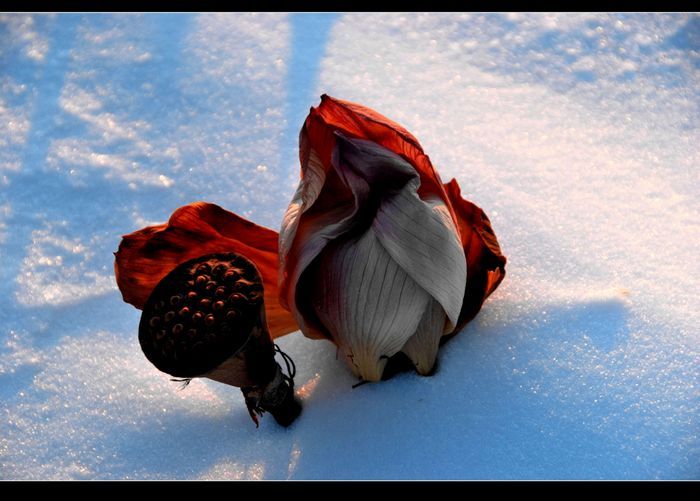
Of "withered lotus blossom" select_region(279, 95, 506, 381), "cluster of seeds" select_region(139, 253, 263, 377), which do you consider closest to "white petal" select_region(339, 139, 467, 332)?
"withered lotus blossom" select_region(279, 95, 506, 381)

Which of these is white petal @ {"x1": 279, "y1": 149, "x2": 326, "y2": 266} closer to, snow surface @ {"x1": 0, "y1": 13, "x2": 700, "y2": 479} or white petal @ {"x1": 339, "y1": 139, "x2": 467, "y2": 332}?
white petal @ {"x1": 339, "y1": 139, "x2": 467, "y2": 332}

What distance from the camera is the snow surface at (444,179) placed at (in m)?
0.74

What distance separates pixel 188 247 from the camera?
752mm

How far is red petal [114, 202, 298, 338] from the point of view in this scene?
0.74m

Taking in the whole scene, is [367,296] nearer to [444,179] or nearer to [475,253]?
[475,253]

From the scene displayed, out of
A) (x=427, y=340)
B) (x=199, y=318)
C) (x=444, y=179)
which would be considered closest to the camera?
(x=199, y=318)

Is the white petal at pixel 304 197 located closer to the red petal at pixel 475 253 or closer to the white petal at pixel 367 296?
the white petal at pixel 367 296

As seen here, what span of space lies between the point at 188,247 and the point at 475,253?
0.88ft

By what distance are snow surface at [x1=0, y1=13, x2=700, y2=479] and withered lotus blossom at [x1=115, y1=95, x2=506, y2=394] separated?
89 millimetres

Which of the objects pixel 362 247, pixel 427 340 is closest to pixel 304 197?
pixel 362 247

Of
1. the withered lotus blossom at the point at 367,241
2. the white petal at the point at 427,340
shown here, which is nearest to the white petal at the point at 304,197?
the withered lotus blossom at the point at 367,241

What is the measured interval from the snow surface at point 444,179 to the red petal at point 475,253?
5 cm

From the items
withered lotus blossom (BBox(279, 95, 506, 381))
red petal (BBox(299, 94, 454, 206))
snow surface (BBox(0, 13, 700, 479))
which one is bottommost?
snow surface (BBox(0, 13, 700, 479))

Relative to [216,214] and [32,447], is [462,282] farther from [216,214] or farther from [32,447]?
[32,447]
